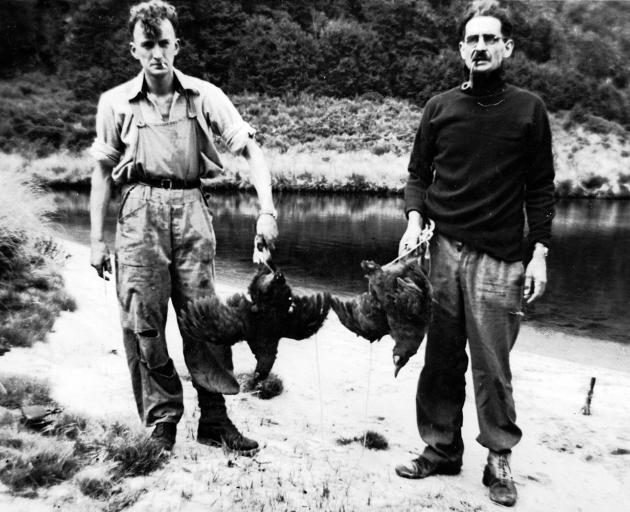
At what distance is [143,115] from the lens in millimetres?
3771

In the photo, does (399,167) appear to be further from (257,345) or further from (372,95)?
(257,345)

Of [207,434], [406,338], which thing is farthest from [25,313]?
[406,338]

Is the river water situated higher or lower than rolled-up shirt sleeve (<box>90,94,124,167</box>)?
lower

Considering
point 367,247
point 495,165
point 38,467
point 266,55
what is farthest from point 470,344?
point 266,55

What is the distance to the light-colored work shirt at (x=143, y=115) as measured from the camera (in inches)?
148

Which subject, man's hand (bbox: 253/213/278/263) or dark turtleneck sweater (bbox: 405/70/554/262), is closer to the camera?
man's hand (bbox: 253/213/278/263)

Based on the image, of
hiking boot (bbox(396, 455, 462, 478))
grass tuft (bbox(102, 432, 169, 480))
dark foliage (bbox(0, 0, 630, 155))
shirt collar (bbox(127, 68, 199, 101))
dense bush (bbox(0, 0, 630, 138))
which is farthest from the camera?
dense bush (bbox(0, 0, 630, 138))

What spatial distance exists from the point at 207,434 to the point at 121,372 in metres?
1.87

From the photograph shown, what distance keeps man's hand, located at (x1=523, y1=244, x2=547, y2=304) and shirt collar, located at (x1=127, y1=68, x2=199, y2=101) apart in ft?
7.70

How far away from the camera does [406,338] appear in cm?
326

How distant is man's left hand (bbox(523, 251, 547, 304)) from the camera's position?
3707mm

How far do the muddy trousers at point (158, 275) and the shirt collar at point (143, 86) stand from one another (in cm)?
56

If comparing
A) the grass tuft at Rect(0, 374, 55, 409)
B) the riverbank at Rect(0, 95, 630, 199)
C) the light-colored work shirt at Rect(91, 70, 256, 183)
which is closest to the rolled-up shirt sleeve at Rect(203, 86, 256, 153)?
the light-colored work shirt at Rect(91, 70, 256, 183)

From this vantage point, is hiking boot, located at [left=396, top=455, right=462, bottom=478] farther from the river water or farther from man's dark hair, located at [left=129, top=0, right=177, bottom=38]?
the river water
